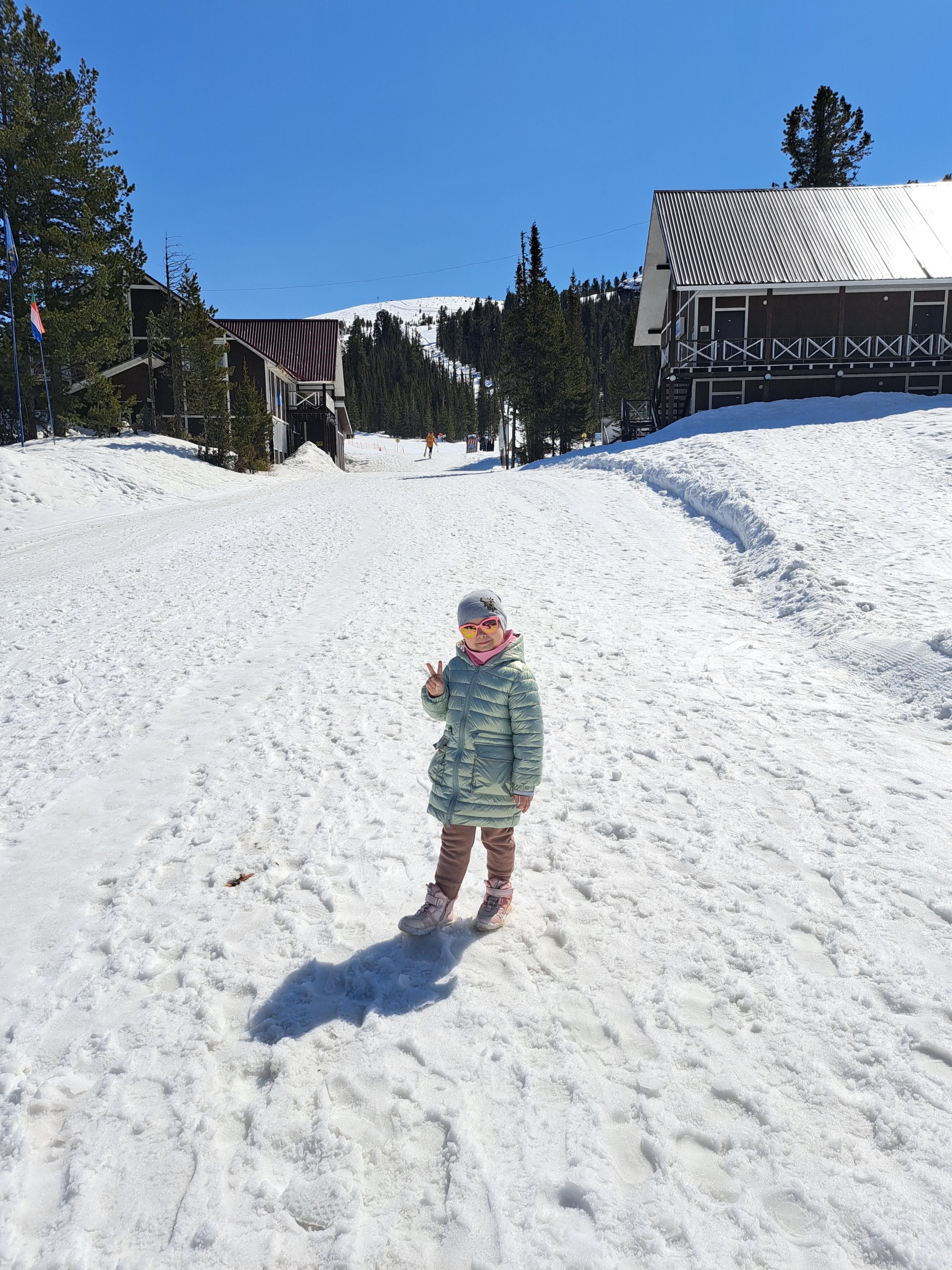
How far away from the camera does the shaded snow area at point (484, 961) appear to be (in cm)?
211

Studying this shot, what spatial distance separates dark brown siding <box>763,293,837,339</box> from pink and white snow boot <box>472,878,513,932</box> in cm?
2626

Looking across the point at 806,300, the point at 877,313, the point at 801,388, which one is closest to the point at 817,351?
the point at 801,388

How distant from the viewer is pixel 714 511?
12320mm

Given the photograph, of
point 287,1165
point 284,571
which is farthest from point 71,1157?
point 284,571

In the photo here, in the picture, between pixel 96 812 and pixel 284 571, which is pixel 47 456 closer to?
pixel 284 571

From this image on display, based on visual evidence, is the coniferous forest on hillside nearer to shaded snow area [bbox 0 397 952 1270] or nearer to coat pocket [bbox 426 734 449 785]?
shaded snow area [bbox 0 397 952 1270]

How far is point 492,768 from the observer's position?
323 cm

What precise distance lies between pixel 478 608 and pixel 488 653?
0.20 metres

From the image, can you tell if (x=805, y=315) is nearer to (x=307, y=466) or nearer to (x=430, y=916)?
(x=307, y=466)

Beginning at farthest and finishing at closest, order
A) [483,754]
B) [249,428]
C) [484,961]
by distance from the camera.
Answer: [249,428]
[483,754]
[484,961]

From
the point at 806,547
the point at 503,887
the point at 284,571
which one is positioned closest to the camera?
the point at 503,887

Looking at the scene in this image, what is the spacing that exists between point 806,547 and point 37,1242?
9484 millimetres

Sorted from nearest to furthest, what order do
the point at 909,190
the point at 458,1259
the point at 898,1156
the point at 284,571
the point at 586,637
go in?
the point at 458,1259, the point at 898,1156, the point at 586,637, the point at 284,571, the point at 909,190

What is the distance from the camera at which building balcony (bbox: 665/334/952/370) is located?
950 inches
